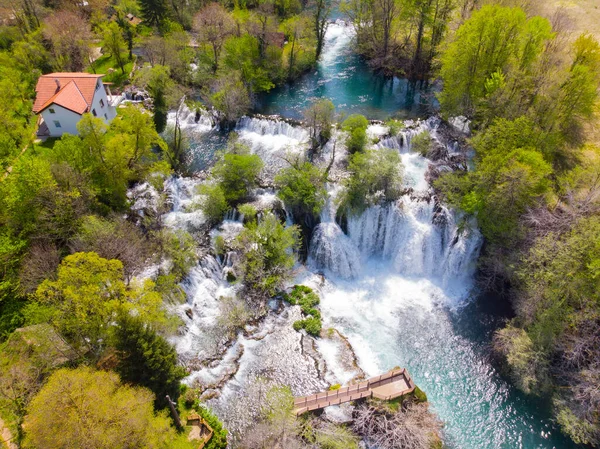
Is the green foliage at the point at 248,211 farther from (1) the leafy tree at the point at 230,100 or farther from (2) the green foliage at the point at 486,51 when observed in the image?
(2) the green foliage at the point at 486,51

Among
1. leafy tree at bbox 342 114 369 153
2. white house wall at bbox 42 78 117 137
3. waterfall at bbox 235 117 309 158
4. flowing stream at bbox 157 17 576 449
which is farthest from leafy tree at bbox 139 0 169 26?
leafy tree at bbox 342 114 369 153

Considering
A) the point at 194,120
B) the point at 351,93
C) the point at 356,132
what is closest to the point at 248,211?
the point at 356,132

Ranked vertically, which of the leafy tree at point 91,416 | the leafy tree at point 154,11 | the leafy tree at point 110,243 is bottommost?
the leafy tree at point 91,416

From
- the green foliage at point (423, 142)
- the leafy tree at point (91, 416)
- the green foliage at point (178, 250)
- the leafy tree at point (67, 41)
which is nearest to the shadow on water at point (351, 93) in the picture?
the green foliage at point (423, 142)

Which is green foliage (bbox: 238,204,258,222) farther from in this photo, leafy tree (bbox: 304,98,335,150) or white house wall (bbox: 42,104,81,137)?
white house wall (bbox: 42,104,81,137)

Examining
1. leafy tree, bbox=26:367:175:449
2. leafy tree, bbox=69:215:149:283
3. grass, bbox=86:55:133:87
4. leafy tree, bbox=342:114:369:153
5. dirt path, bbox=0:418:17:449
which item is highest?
grass, bbox=86:55:133:87

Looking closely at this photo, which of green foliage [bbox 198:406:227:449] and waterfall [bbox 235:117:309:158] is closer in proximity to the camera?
green foliage [bbox 198:406:227:449]
